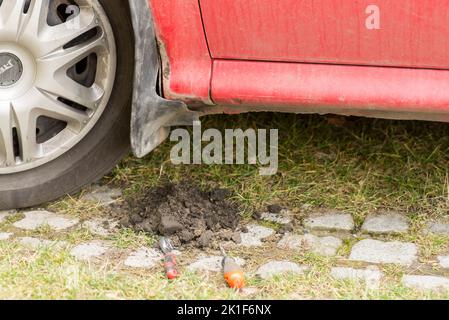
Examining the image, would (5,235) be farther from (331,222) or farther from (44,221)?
(331,222)

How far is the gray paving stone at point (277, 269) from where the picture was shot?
3.33 metres

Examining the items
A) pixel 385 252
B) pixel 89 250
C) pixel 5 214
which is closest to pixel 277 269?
pixel 385 252

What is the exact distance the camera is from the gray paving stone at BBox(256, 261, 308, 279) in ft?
10.9

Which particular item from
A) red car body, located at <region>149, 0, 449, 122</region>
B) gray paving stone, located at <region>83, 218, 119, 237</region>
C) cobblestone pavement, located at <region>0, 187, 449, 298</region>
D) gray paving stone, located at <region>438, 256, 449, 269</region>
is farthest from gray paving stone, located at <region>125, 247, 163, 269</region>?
gray paving stone, located at <region>438, 256, 449, 269</region>

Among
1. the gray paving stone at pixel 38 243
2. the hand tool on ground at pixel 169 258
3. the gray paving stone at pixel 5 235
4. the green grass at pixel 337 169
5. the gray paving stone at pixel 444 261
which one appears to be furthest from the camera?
the green grass at pixel 337 169

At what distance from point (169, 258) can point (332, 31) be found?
100 centimetres

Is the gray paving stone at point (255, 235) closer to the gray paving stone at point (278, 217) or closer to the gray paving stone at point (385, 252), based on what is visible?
the gray paving stone at point (278, 217)

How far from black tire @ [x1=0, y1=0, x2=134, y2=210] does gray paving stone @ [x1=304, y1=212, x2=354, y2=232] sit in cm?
81

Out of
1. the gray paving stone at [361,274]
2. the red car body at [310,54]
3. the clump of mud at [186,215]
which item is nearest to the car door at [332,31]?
the red car body at [310,54]

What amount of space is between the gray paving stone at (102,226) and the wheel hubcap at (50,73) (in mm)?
308

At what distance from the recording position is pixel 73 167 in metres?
3.81
